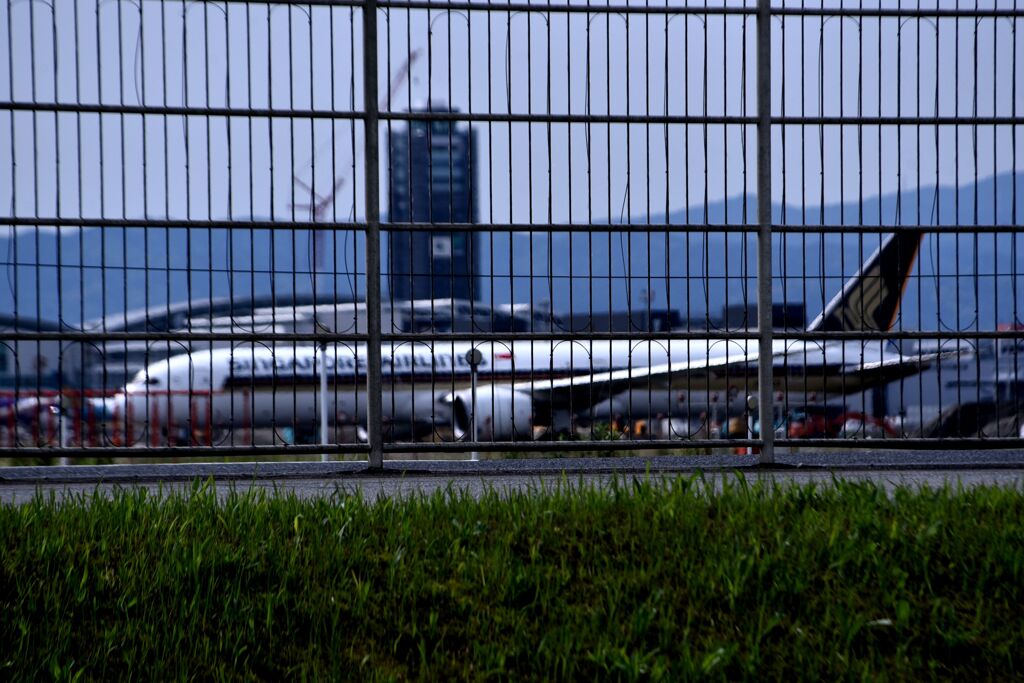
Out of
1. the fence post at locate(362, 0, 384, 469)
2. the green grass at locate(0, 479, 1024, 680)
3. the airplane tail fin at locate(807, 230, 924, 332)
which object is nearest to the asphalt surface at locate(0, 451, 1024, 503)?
the fence post at locate(362, 0, 384, 469)

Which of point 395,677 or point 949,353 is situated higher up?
point 949,353

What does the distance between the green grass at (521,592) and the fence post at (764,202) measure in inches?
186

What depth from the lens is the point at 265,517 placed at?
681 centimetres

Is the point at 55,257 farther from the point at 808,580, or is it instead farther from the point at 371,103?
the point at 808,580

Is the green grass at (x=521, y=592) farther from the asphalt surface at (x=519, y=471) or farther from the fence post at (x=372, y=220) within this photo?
the fence post at (x=372, y=220)

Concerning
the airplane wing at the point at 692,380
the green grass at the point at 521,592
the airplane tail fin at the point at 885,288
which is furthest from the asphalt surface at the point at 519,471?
the airplane wing at the point at 692,380

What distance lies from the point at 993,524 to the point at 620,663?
2.83m

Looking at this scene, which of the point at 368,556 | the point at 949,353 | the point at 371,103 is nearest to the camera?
the point at 368,556

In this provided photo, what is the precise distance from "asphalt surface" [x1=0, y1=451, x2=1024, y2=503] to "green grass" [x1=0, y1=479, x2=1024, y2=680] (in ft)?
10.8

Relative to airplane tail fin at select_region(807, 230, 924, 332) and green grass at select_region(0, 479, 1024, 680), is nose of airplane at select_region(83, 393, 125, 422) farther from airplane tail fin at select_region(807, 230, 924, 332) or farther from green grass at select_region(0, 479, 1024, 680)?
airplane tail fin at select_region(807, 230, 924, 332)

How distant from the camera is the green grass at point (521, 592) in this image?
5.40m

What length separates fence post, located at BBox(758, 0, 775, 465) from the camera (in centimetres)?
1156

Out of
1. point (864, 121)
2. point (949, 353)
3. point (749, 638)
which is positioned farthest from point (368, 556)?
point (949, 353)

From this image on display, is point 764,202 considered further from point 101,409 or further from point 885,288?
point 101,409
